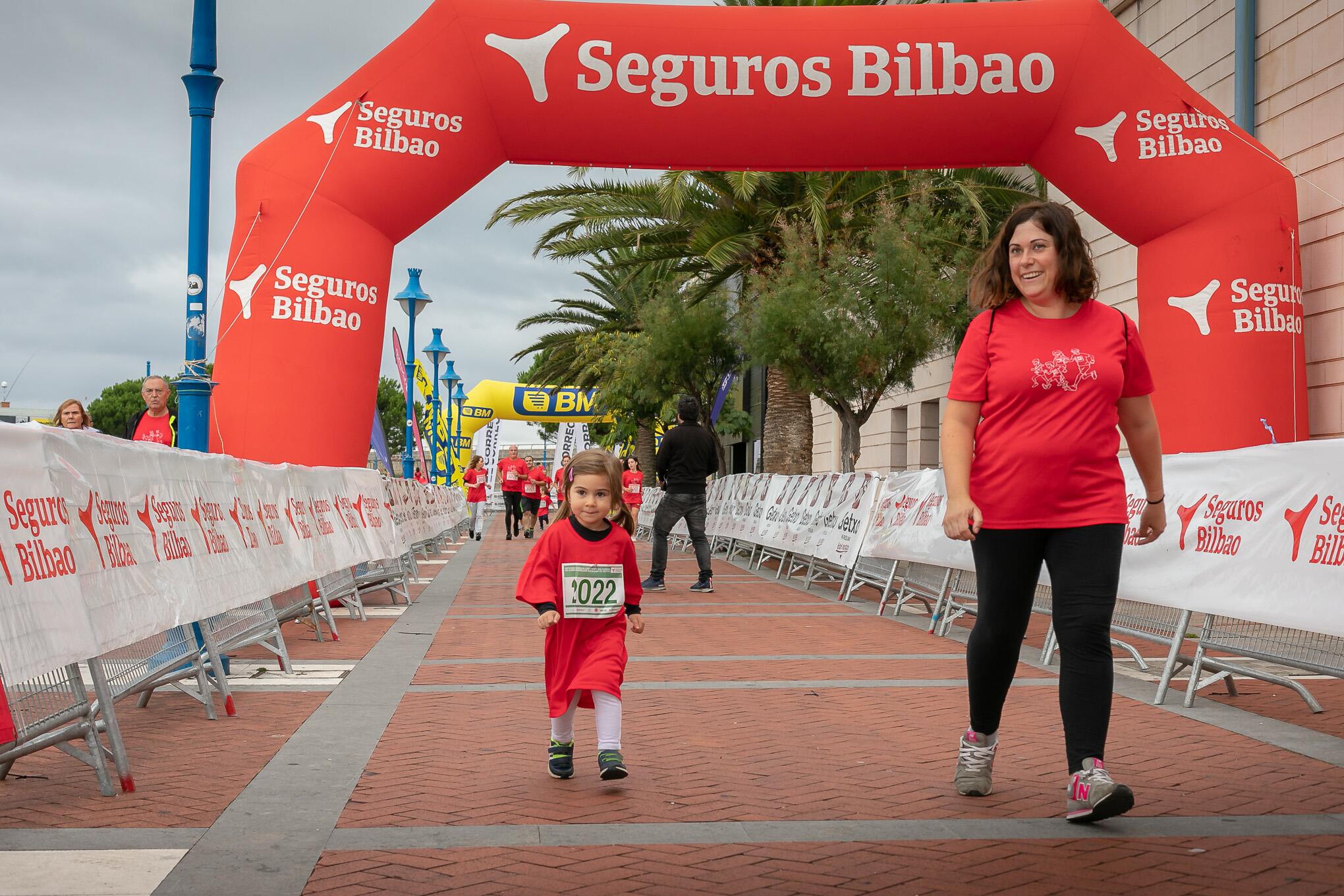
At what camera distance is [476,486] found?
92.8 feet

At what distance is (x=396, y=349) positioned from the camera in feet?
72.5

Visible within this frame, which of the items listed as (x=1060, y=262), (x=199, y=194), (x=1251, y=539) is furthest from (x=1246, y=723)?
(x=199, y=194)

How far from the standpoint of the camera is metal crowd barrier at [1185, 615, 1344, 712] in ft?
20.3

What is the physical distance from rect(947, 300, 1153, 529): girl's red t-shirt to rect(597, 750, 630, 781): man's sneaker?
1.56 meters

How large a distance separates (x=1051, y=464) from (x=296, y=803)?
272cm

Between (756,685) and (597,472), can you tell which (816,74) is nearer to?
(756,685)

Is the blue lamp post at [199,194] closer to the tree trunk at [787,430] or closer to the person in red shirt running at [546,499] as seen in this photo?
the tree trunk at [787,430]

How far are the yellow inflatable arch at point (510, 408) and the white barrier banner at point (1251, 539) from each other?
4436 cm

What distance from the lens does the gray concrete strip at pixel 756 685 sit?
7273 mm

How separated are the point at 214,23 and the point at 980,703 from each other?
698 cm

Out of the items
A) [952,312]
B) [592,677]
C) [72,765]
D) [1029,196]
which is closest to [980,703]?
[592,677]

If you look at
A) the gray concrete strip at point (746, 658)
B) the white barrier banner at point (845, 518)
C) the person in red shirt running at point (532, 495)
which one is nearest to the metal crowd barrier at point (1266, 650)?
the gray concrete strip at point (746, 658)

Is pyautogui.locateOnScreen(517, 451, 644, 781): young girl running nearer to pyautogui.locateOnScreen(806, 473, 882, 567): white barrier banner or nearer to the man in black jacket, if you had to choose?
pyautogui.locateOnScreen(806, 473, 882, 567): white barrier banner

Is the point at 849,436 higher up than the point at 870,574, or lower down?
higher up
